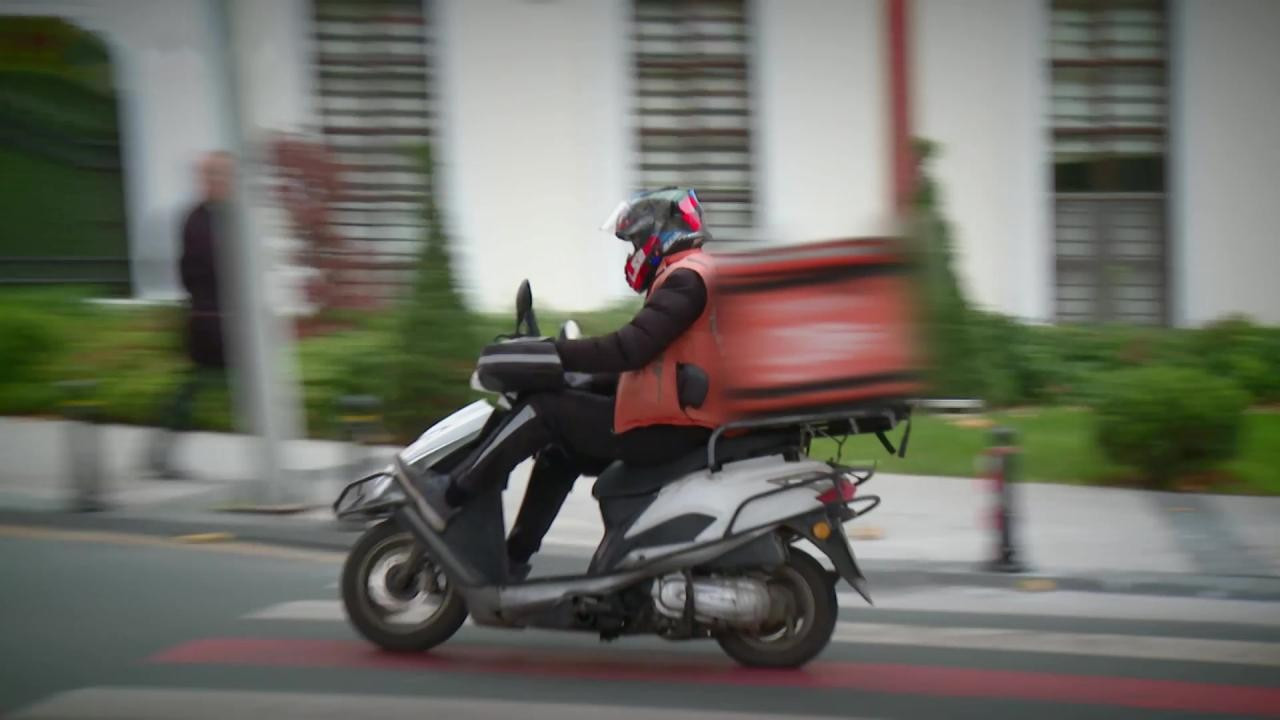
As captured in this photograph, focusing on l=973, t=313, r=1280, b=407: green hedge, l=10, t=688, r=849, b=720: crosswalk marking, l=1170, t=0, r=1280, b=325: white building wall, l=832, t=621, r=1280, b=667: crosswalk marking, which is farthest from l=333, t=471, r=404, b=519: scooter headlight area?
l=1170, t=0, r=1280, b=325: white building wall

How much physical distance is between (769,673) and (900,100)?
21.9 feet

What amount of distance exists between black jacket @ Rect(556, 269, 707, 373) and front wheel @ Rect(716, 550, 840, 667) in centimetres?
99

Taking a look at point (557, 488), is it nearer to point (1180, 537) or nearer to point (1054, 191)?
point (1180, 537)

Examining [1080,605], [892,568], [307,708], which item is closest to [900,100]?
[892,568]

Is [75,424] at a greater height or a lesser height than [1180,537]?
greater

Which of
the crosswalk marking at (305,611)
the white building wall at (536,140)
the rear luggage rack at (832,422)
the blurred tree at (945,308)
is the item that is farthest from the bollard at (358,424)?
the white building wall at (536,140)

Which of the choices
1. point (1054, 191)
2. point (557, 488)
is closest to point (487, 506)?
point (557, 488)

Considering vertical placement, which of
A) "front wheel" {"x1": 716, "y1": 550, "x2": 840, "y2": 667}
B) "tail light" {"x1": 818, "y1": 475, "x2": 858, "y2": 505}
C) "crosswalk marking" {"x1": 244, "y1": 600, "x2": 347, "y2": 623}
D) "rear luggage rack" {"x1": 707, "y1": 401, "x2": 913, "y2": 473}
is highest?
"rear luggage rack" {"x1": 707, "y1": 401, "x2": 913, "y2": 473}

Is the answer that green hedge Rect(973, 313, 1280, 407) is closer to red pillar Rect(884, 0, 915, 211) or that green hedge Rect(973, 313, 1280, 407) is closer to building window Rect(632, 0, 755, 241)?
red pillar Rect(884, 0, 915, 211)

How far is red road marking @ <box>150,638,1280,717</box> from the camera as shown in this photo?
5090mm

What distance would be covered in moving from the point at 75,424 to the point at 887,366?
5.44 metres

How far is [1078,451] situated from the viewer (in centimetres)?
1023

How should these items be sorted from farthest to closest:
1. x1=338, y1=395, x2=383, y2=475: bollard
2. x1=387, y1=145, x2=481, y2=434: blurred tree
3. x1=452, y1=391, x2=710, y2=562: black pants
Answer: x1=387, y1=145, x2=481, y2=434: blurred tree, x1=338, y1=395, x2=383, y2=475: bollard, x1=452, y1=391, x2=710, y2=562: black pants

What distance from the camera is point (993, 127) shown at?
46.2 ft
